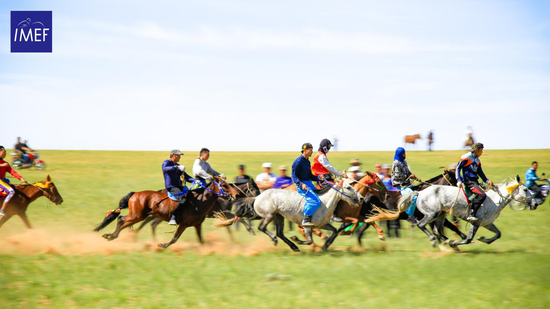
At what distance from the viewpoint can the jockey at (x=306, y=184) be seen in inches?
467

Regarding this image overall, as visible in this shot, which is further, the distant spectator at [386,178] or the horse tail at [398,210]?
the distant spectator at [386,178]

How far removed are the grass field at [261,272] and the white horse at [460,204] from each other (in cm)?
68

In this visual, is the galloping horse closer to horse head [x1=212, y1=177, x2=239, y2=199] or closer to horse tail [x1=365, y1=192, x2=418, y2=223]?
horse tail [x1=365, y1=192, x2=418, y2=223]

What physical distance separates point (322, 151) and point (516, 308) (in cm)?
599

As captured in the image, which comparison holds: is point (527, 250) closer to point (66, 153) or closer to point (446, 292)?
point (446, 292)

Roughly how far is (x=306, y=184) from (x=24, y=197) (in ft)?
27.4

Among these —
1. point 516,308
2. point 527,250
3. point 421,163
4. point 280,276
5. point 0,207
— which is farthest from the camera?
point 421,163

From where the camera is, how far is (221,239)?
1417 cm

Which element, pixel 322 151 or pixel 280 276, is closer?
pixel 280 276

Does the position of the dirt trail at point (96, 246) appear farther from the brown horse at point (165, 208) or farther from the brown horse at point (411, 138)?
the brown horse at point (411, 138)

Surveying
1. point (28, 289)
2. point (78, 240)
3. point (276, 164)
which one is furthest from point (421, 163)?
point (28, 289)

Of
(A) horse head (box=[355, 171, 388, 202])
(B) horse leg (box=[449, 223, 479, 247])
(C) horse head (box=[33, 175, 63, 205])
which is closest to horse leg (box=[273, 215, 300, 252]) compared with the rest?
(A) horse head (box=[355, 171, 388, 202])

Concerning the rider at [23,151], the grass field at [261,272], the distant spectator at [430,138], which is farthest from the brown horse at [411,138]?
the rider at [23,151]

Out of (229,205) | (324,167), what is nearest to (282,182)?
(229,205)
